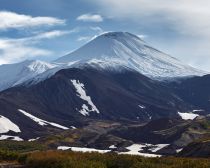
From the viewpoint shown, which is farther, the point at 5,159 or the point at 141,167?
the point at 5,159

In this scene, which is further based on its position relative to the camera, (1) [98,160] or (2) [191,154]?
(2) [191,154]

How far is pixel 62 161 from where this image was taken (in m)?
57.9

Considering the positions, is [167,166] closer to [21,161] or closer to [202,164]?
[202,164]

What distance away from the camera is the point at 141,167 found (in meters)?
52.7

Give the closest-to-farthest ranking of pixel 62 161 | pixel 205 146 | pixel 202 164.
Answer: pixel 202 164 < pixel 62 161 < pixel 205 146

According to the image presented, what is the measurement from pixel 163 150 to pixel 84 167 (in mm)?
146284

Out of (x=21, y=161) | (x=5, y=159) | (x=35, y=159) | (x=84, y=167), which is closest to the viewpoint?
(x=84, y=167)

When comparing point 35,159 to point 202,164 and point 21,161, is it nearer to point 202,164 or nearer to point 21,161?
point 21,161

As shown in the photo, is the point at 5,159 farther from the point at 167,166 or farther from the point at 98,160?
the point at 167,166

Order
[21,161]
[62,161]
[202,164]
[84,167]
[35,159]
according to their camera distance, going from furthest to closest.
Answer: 1. [21,161]
2. [35,159]
3. [62,161]
4. [84,167]
5. [202,164]

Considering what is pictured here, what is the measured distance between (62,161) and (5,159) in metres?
19.8

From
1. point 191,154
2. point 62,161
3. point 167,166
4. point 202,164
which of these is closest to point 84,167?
point 62,161

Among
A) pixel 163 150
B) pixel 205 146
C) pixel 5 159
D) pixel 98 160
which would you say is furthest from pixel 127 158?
pixel 163 150

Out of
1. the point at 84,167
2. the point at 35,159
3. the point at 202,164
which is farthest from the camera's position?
the point at 35,159
